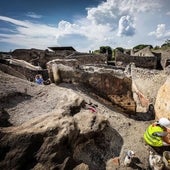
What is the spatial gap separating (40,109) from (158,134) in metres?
3.38

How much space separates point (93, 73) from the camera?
8.48 m

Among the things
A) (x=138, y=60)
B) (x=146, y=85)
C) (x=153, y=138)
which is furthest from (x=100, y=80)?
(x=138, y=60)

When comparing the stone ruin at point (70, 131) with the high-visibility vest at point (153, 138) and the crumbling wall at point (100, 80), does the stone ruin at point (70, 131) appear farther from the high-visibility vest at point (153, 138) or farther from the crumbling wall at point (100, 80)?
the high-visibility vest at point (153, 138)

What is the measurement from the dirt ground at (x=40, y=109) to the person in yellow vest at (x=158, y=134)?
24cm

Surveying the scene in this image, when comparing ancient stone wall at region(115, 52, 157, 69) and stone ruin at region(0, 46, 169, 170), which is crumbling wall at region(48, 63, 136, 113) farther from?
ancient stone wall at region(115, 52, 157, 69)

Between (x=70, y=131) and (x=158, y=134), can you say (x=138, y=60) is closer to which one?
(x=158, y=134)

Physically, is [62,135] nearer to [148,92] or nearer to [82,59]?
[148,92]

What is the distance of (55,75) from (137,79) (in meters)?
4.97

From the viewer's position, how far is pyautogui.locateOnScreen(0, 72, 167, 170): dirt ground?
4984mm

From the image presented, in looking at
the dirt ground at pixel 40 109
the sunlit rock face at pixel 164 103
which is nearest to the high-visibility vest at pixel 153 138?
the dirt ground at pixel 40 109

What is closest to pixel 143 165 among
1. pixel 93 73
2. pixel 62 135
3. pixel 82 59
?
pixel 62 135

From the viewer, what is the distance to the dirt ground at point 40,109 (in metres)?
4.98

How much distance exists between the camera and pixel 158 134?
5816mm

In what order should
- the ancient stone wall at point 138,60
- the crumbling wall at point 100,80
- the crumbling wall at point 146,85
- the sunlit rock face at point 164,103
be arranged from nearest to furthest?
1. the sunlit rock face at point 164,103
2. the crumbling wall at point 100,80
3. the crumbling wall at point 146,85
4. the ancient stone wall at point 138,60
